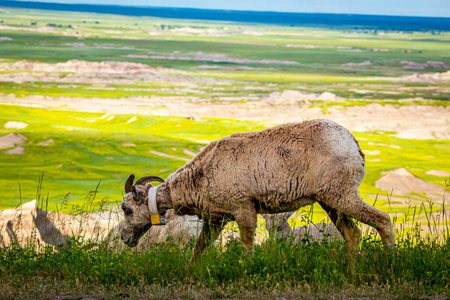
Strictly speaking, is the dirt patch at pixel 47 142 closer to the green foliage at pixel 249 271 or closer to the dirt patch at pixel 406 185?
the dirt patch at pixel 406 185

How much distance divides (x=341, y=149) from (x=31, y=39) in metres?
111

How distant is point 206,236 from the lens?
22.1ft

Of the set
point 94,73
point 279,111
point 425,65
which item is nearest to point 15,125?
point 279,111

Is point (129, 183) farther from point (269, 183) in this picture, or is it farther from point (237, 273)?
point (237, 273)

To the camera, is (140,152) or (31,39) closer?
(140,152)

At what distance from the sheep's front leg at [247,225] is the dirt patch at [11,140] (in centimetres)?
2869

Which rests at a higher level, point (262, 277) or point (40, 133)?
point (262, 277)

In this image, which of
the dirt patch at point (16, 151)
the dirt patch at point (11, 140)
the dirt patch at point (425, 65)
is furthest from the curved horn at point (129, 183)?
the dirt patch at point (425, 65)

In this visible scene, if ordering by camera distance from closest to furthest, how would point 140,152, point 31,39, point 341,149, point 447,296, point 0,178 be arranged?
point 447,296
point 341,149
point 0,178
point 140,152
point 31,39

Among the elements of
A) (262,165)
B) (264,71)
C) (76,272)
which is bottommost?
(264,71)

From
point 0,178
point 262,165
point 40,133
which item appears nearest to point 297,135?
point 262,165

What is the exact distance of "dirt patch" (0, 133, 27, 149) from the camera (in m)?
32.8

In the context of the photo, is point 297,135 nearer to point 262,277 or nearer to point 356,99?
point 262,277

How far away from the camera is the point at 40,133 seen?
3497cm
